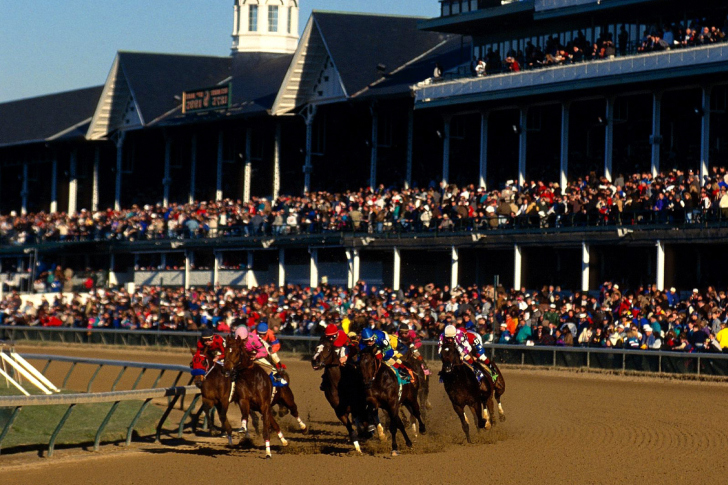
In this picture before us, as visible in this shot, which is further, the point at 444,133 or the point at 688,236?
the point at 444,133

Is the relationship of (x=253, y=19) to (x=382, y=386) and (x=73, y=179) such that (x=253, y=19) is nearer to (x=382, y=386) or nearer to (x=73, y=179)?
(x=73, y=179)

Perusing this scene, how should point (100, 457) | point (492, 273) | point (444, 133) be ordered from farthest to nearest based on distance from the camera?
1. point (444, 133)
2. point (492, 273)
3. point (100, 457)

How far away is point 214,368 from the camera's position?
41.3ft

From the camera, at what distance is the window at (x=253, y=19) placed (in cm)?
4991

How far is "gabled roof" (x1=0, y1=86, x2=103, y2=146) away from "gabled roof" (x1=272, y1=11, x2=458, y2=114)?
12.1 m

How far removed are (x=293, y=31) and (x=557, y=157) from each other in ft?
74.7

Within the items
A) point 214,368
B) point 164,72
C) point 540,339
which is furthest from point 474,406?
point 164,72

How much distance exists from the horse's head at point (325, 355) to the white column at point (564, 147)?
664 inches

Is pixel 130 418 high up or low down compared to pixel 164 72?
down

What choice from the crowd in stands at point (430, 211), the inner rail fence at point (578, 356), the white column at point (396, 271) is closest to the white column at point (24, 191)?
the crowd in stands at point (430, 211)

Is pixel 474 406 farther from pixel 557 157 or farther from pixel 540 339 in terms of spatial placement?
pixel 557 157

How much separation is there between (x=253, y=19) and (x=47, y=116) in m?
9.76

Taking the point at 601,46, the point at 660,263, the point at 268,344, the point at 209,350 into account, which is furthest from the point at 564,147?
the point at 209,350

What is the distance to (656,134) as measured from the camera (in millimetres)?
27188
